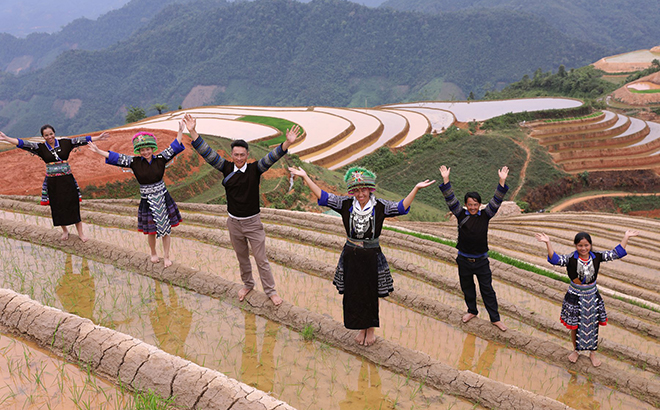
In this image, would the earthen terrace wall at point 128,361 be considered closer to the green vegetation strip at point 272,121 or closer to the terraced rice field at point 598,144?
the green vegetation strip at point 272,121

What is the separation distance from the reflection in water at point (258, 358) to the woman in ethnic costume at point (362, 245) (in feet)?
3.22

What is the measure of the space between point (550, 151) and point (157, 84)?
482 ft

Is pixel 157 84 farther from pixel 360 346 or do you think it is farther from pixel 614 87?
pixel 360 346

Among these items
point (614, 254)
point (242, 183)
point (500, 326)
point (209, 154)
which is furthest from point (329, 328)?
point (614, 254)

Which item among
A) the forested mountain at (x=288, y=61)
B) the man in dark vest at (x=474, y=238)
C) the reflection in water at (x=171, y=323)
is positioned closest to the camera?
the reflection in water at (x=171, y=323)

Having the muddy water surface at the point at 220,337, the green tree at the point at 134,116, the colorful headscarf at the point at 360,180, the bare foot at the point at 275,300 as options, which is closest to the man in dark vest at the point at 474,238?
the colorful headscarf at the point at 360,180

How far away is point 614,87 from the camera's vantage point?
68.8m

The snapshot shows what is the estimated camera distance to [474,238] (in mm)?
5684

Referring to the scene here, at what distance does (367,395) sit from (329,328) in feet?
3.60

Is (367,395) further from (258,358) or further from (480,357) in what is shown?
(480,357)

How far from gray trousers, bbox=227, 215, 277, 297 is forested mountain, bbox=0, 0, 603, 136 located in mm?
131554

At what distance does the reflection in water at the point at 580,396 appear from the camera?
15.5 feet

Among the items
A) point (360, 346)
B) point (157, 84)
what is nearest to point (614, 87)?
point (360, 346)

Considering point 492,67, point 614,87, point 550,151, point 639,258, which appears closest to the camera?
point 639,258
